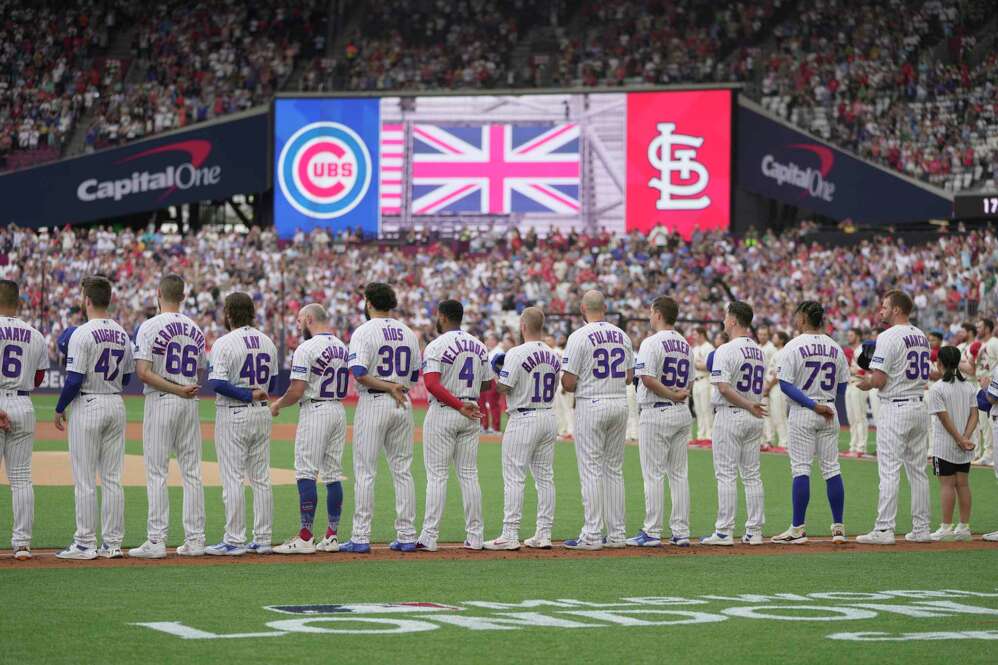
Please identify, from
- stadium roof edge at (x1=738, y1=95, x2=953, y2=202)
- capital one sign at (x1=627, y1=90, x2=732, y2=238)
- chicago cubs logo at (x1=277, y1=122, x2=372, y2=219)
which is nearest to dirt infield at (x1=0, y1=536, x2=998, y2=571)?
stadium roof edge at (x1=738, y1=95, x2=953, y2=202)

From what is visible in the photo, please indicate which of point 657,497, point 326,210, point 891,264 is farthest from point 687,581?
point 326,210

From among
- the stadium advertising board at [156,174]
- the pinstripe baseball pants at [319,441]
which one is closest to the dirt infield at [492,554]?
the pinstripe baseball pants at [319,441]

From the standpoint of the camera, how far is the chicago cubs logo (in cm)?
4288

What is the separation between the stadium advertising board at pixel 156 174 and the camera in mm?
44406

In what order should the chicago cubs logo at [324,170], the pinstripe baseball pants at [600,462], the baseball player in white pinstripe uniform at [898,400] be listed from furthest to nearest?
the chicago cubs logo at [324,170]
the baseball player in white pinstripe uniform at [898,400]
the pinstripe baseball pants at [600,462]

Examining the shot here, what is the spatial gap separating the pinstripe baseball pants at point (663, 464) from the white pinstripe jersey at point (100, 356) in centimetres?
452

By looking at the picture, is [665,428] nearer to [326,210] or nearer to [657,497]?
[657,497]

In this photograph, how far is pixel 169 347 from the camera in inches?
432

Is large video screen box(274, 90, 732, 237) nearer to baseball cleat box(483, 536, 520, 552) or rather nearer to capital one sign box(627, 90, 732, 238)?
capital one sign box(627, 90, 732, 238)

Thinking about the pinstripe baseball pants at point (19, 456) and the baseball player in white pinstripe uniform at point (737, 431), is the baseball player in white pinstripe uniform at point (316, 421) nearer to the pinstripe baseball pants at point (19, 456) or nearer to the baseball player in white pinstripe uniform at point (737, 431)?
the pinstripe baseball pants at point (19, 456)

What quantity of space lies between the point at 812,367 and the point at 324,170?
32274 mm

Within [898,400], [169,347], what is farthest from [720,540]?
[169,347]

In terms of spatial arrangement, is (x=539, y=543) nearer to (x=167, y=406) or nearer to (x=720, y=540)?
(x=720, y=540)

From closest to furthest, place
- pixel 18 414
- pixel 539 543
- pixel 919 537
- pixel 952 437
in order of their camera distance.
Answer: pixel 18 414 < pixel 539 543 < pixel 919 537 < pixel 952 437
